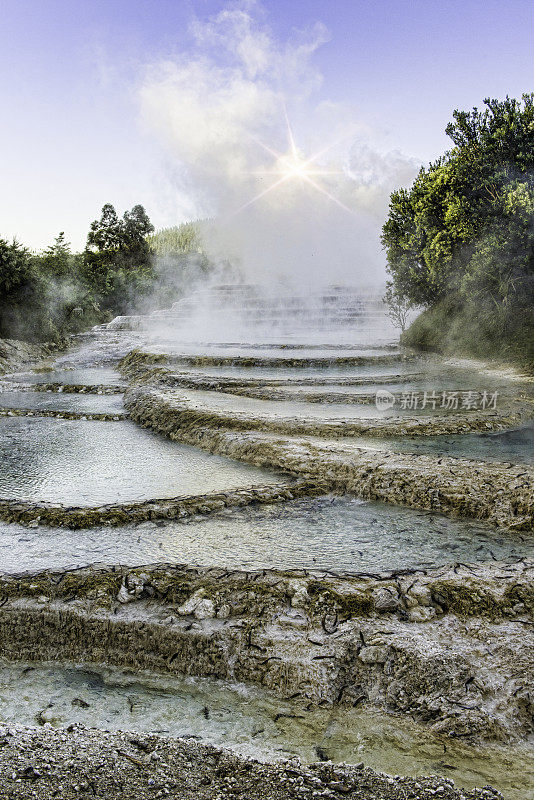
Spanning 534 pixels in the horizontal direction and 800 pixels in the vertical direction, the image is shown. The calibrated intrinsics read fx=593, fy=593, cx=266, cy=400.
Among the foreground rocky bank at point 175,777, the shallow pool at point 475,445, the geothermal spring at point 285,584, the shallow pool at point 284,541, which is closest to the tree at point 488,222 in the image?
the geothermal spring at point 285,584

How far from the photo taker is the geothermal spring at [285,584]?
2.79 metres

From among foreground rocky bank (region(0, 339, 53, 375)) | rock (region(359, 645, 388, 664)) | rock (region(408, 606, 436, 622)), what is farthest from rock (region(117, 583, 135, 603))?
foreground rocky bank (region(0, 339, 53, 375))

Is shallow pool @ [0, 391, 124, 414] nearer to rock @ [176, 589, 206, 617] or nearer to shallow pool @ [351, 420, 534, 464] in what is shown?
shallow pool @ [351, 420, 534, 464]

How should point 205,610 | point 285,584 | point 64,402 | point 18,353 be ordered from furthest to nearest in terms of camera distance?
point 18,353, point 64,402, point 285,584, point 205,610

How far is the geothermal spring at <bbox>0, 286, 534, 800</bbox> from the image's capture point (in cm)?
279

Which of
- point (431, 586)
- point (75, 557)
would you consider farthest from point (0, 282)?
point (431, 586)

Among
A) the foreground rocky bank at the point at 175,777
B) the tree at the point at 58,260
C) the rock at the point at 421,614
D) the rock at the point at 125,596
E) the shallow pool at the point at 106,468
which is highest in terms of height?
the tree at the point at 58,260

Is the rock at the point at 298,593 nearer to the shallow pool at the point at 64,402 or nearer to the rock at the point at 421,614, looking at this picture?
the rock at the point at 421,614

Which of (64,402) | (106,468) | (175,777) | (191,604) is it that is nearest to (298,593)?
(191,604)

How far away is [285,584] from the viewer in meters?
3.72

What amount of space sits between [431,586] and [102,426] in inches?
304

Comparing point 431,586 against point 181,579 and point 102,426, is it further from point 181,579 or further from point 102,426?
point 102,426

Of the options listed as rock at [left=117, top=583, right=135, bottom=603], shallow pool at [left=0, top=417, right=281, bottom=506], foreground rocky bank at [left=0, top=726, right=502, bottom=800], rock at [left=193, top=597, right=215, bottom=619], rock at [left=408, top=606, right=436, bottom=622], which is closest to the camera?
foreground rocky bank at [left=0, top=726, right=502, bottom=800]

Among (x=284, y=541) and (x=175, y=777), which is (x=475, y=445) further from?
(x=175, y=777)
